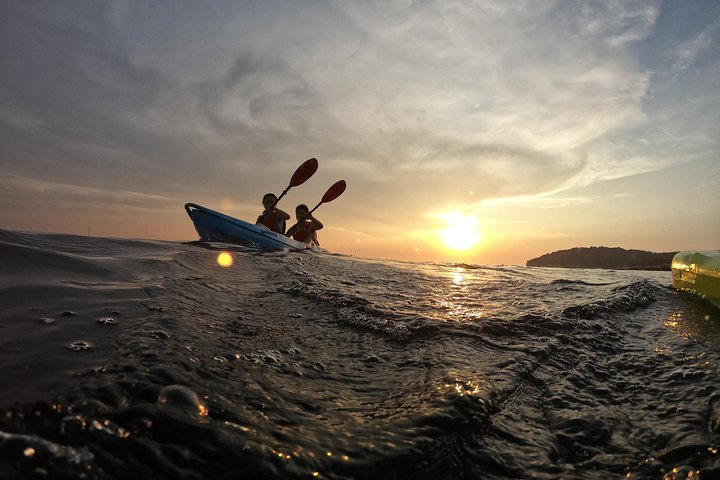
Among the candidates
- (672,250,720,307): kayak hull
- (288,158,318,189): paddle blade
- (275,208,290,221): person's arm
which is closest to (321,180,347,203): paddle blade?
(288,158,318,189): paddle blade

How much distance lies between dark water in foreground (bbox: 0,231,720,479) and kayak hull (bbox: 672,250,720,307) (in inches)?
55.4

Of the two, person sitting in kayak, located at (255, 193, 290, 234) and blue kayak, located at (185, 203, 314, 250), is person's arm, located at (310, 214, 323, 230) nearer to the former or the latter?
person sitting in kayak, located at (255, 193, 290, 234)

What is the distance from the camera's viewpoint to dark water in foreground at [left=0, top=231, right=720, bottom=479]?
124cm

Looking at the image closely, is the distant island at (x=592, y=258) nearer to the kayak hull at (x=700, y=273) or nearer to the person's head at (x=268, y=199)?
the person's head at (x=268, y=199)

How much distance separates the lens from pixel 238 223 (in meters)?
10.1

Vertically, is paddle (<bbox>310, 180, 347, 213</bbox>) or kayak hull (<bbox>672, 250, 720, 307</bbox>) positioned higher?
paddle (<bbox>310, 180, 347, 213</bbox>)

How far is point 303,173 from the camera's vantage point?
557 inches

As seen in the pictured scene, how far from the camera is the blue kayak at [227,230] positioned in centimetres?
1007

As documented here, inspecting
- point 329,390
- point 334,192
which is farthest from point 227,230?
point 329,390

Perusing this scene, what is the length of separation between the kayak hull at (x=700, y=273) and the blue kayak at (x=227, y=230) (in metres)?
8.88

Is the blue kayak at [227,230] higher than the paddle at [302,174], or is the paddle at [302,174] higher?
the paddle at [302,174]

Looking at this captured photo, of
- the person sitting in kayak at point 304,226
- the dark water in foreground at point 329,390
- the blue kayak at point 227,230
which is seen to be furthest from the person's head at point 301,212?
the dark water in foreground at point 329,390

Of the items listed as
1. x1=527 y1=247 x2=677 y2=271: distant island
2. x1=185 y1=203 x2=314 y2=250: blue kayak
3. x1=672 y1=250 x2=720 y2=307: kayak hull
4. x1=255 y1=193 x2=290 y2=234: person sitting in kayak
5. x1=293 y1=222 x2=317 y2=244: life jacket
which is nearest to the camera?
x1=672 y1=250 x2=720 y2=307: kayak hull

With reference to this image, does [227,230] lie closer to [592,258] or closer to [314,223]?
[314,223]
